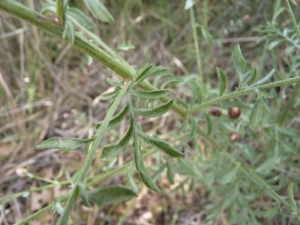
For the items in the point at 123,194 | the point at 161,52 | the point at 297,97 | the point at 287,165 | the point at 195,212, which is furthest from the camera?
the point at 161,52

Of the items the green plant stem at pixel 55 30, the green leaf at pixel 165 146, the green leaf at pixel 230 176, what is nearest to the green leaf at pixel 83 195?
the green leaf at pixel 165 146

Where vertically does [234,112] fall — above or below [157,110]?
below

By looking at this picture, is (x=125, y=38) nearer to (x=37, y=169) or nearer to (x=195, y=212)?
(x=37, y=169)

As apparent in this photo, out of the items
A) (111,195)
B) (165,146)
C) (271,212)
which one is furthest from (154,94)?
(271,212)

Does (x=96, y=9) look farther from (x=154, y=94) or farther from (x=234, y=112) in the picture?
(x=234, y=112)

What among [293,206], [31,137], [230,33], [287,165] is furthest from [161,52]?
[293,206]

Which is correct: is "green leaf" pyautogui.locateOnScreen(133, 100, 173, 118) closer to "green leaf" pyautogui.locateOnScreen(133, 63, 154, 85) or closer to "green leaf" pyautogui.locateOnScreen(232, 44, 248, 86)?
"green leaf" pyautogui.locateOnScreen(133, 63, 154, 85)

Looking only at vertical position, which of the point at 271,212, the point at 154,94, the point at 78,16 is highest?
the point at 78,16
